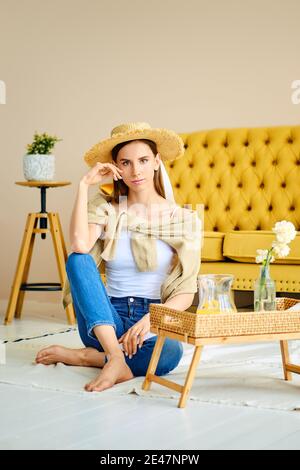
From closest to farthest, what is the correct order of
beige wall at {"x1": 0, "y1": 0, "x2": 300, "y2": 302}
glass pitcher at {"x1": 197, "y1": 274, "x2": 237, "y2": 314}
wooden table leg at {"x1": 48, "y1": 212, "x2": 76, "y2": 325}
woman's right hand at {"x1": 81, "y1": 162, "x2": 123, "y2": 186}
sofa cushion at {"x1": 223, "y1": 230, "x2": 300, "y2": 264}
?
glass pitcher at {"x1": 197, "y1": 274, "x2": 237, "y2": 314}, woman's right hand at {"x1": 81, "y1": 162, "x2": 123, "y2": 186}, sofa cushion at {"x1": 223, "y1": 230, "x2": 300, "y2": 264}, wooden table leg at {"x1": 48, "y1": 212, "x2": 76, "y2": 325}, beige wall at {"x1": 0, "y1": 0, "x2": 300, "y2": 302}

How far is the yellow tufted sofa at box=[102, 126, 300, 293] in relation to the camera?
4.32 meters

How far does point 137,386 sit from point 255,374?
46 cm

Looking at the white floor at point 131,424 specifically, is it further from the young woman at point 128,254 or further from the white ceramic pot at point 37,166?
the white ceramic pot at point 37,166

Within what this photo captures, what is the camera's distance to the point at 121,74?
5016 mm

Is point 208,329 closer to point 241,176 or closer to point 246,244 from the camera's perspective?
point 246,244

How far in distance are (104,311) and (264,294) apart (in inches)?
19.4

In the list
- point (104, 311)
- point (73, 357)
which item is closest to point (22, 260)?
point (73, 357)

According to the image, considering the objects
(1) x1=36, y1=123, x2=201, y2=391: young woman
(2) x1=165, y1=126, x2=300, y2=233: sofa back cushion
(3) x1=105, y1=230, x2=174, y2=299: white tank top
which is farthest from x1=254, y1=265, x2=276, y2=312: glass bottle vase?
(2) x1=165, y1=126, x2=300, y2=233: sofa back cushion

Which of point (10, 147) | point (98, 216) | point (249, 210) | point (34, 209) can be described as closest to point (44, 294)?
point (34, 209)

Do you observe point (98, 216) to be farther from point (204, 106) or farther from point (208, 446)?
point (204, 106)

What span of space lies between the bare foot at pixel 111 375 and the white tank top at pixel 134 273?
10.3 inches

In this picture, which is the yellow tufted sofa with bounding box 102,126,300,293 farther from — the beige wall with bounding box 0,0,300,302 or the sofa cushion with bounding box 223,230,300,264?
the beige wall with bounding box 0,0,300,302

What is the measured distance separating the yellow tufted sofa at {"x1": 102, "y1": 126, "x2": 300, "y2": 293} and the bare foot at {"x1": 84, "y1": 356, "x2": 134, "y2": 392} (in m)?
1.70

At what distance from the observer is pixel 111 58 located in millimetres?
5039
